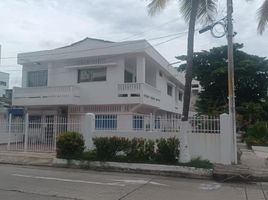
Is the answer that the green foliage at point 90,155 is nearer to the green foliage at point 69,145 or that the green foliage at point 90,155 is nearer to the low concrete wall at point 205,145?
the green foliage at point 69,145

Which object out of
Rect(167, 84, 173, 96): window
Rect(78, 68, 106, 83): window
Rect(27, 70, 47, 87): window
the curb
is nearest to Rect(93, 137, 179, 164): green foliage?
the curb

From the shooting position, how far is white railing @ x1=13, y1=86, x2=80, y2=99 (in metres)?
24.5

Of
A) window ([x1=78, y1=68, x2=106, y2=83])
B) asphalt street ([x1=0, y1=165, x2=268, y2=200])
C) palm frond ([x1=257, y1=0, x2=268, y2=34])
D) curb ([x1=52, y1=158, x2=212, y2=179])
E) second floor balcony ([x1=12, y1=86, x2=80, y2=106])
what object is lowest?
asphalt street ([x1=0, y1=165, x2=268, y2=200])

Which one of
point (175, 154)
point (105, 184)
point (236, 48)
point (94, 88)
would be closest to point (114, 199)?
point (105, 184)

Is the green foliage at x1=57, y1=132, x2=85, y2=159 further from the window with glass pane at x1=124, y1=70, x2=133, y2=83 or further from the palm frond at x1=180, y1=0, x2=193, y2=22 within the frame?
the window with glass pane at x1=124, y1=70, x2=133, y2=83

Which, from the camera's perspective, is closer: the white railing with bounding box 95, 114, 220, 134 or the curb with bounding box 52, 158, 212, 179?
the curb with bounding box 52, 158, 212, 179

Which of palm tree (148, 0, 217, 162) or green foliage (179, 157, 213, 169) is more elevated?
palm tree (148, 0, 217, 162)

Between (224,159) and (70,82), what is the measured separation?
14233 mm

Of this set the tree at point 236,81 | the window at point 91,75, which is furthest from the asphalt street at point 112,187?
the tree at point 236,81

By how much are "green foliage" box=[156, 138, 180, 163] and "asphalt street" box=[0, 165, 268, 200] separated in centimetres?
127

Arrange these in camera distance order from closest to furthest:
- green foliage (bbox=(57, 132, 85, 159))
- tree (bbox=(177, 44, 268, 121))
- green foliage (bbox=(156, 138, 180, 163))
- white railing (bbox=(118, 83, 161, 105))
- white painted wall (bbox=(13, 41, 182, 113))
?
green foliage (bbox=(156, 138, 180, 163)) → green foliage (bbox=(57, 132, 85, 159)) → white railing (bbox=(118, 83, 161, 105)) → white painted wall (bbox=(13, 41, 182, 113)) → tree (bbox=(177, 44, 268, 121))

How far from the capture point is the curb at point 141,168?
13.6 metres

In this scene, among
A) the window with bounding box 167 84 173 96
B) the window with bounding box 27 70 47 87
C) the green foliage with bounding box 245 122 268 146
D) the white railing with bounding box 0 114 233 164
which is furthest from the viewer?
the window with bounding box 167 84 173 96

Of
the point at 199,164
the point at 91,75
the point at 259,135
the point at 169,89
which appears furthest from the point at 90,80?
the point at 199,164
